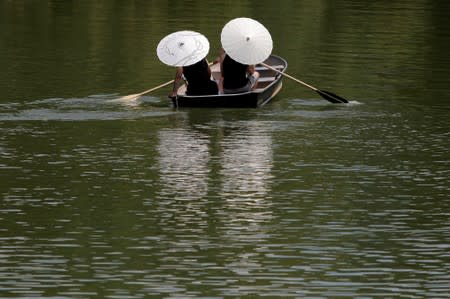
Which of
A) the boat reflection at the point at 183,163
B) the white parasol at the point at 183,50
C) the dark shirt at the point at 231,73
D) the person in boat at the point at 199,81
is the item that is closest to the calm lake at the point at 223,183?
the boat reflection at the point at 183,163

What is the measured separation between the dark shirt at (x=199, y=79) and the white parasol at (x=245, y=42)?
0.74 m

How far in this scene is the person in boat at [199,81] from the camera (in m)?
33.9

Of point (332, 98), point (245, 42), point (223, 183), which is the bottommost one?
point (332, 98)

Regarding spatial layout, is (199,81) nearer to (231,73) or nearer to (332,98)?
(231,73)

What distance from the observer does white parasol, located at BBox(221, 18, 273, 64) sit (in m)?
34.4

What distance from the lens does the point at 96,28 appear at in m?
57.2

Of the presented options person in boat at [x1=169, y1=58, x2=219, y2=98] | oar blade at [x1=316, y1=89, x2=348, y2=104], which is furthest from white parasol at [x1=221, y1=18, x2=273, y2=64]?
oar blade at [x1=316, y1=89, x2=348, y2=104]

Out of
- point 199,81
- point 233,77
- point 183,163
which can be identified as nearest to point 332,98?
point 233,77

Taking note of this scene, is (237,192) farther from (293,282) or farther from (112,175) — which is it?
(293,282)

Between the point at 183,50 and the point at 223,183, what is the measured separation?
9372mm

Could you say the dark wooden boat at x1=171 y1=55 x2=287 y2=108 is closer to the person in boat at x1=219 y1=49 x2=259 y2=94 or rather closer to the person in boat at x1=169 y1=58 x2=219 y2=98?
the person in boat at x1=169 y1=58 x2=219 y2=98

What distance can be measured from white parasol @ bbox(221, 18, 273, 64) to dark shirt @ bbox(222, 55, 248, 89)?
0.26 meters

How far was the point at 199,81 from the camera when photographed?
3403 centimetres

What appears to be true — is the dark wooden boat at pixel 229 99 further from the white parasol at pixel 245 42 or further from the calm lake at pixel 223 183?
the white parasol at pixel 245 42
